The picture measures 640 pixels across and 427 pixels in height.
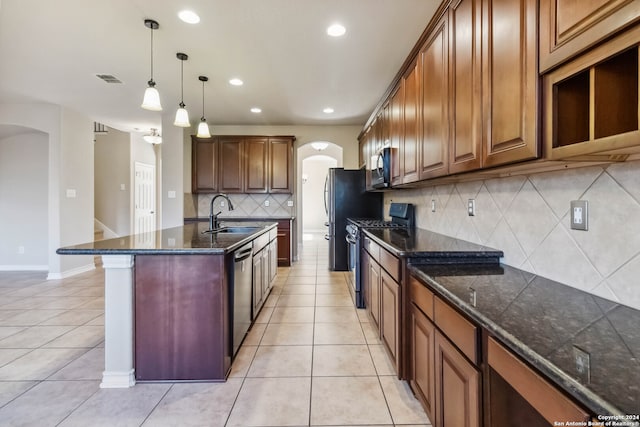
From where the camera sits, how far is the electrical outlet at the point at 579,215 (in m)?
1.21

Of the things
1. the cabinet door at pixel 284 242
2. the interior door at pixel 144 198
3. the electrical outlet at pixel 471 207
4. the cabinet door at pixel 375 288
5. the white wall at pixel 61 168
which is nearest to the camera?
the electrical outlet at pixel 471 207

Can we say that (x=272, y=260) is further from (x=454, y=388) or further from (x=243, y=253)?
(x=454, y=388)

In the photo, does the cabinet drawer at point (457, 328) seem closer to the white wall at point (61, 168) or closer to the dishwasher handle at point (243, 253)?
the dishwasher handle at point (243, 253)

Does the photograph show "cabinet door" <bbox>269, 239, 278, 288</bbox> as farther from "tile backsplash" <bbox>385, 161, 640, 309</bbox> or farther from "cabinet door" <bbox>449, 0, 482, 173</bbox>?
"cabinet door" <bbox>449, 0, 482, 173</bbox>

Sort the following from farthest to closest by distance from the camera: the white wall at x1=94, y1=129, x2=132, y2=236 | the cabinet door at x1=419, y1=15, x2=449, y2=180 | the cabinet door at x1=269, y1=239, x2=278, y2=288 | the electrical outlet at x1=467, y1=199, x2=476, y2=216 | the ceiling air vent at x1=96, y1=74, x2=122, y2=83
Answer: the white wall at x1=94, y1=129, x2=132, y2=236
the cabinet door at x1=269, y1=239, x2=278, y2=288
the ceiling air vent at x1=96, y1=74, x2=122, y2=83
the electrical outlet at x1=467, y1=199, x2=476, y2=216
the cabinet door at x1=419, y1=15, x2=449, y2=180

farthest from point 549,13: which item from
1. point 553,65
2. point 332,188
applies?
point 332,188

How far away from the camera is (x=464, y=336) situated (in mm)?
1114

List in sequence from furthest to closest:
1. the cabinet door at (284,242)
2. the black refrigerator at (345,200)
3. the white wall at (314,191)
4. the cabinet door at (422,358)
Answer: the white wall at (314,191)
the cabinet door at (284,242)
the black refrigerator at (345,200)
the cabinet door at (422,358)

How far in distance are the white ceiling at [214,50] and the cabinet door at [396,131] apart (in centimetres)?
49

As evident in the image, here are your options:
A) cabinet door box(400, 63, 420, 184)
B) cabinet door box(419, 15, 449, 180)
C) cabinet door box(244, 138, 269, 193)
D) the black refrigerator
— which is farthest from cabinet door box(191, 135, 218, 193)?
cabinet door box(419, 15, 449, 180)

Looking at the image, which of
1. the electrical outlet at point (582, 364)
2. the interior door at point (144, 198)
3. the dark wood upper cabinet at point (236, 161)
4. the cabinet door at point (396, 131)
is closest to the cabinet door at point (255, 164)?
the dark wood upper cabinet at point (236, 161)

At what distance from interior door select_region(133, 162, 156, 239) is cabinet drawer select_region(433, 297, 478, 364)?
7.38 m

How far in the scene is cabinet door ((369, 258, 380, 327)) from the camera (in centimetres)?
253

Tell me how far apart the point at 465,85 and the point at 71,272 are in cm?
607
